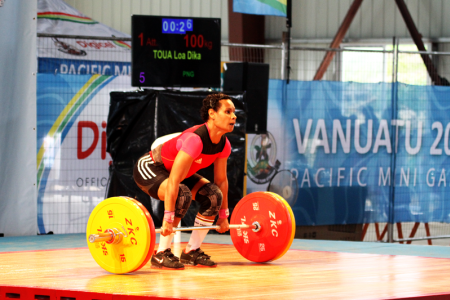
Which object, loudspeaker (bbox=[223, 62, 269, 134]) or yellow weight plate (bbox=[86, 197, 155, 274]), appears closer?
yellow weight plate (bbox=[86, 197, 155, 274])

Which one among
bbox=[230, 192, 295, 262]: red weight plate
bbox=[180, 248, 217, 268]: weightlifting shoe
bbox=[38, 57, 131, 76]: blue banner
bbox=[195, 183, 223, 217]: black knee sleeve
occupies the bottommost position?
bbox=[180, 248, 217, 268]: weightlifting shoe

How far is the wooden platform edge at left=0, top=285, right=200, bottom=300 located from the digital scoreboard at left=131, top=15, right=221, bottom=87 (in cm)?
283

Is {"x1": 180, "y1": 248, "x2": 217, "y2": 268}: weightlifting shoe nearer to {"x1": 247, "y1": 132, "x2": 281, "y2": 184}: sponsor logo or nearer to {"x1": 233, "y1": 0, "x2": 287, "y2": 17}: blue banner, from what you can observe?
{"x1": 247, "y1": 132, "x2": 281, "y2": 184}: sponsor logo

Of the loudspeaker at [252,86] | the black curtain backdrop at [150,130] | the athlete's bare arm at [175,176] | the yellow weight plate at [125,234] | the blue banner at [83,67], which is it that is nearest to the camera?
the yellow weight plate at [125,234]

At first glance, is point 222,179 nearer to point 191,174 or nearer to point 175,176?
point 191,174

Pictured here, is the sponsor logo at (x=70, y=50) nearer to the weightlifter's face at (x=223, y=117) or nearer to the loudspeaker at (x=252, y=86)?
the loudspeaker at (x=252, y=86)

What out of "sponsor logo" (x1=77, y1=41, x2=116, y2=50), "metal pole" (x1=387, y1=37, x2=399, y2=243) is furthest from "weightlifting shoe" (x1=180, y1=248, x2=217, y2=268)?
"sponsor logo" (x1=77, y1=41, x2=116, y2=50)

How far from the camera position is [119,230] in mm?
3430

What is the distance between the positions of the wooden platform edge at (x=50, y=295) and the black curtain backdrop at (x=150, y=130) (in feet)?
9.05

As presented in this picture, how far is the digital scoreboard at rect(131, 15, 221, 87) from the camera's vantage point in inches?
216

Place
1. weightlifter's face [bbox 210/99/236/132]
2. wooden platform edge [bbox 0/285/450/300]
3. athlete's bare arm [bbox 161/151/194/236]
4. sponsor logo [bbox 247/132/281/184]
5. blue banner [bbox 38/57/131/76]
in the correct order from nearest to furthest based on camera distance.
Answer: wooden platform edge [bbox 0/285/450/300] → athlete's bare arm [bbox 161/151/194/236] → weightlifter's face [bbox 210/99/236/132] → sponsor logo [bbox 247/132/281/184] → blue banner [bbox 38/57/131/76]

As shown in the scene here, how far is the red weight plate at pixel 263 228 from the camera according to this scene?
12.9 feet

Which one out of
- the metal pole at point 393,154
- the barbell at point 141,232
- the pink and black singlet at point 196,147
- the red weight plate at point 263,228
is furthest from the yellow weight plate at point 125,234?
the metal pole at point 393,154

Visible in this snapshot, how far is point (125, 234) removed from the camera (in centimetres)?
340
